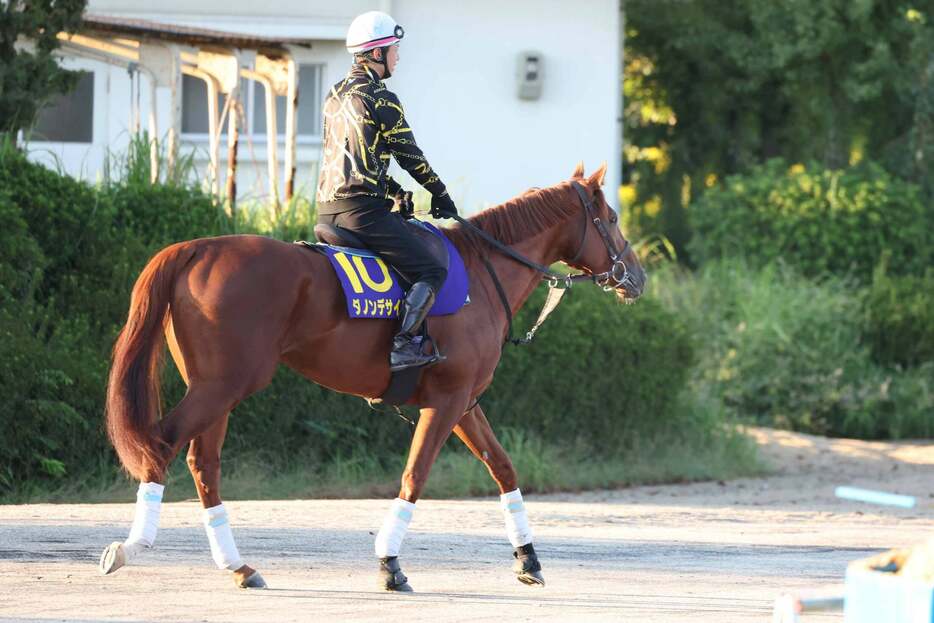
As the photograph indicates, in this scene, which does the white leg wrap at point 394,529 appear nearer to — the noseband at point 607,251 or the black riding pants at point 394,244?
the black riding pants at point 394,244

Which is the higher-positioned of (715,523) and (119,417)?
(119,417)

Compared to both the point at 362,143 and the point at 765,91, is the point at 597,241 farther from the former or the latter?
the point at 765,91

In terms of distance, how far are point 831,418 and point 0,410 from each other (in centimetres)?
1078

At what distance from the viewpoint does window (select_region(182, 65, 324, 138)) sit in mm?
20938

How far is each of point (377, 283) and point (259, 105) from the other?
1394 cm

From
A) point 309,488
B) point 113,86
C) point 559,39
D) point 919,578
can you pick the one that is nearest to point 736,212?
point 559,39

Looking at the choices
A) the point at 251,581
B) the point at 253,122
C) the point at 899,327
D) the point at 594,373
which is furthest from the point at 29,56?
the point at 899,327

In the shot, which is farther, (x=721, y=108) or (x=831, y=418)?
(x=721, y=108)

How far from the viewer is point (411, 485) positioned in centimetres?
758

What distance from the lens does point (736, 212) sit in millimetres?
21844

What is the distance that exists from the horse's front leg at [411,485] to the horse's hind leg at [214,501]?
0.67m

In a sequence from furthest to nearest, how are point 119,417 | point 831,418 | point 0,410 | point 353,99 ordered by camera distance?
point 831,418 < point 0,410 < point 353,99 < point 119,417

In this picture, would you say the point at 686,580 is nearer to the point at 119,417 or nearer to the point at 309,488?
the point at 119,417

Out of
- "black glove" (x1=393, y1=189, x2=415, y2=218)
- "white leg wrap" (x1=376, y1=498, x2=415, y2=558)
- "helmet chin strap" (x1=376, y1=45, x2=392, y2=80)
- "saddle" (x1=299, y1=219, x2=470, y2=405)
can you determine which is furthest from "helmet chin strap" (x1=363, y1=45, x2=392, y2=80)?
"white leg wrap" (x1=376, y1=498, x2=415, y2=558)
